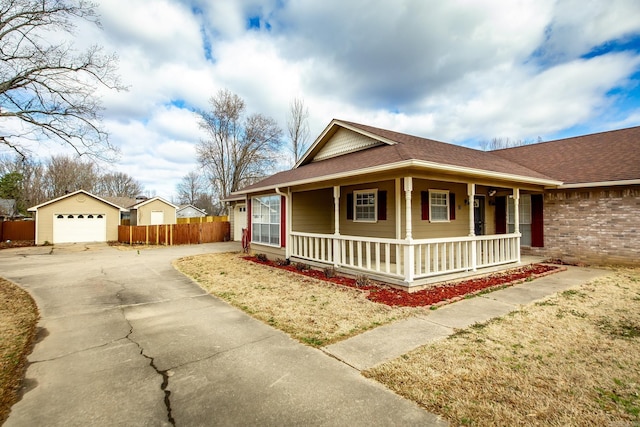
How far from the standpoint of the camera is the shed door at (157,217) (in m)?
26.2

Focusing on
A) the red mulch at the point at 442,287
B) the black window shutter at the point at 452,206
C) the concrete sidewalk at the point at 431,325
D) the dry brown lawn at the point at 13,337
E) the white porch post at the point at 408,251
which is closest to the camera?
the dry brown lawn at the point at 13,337

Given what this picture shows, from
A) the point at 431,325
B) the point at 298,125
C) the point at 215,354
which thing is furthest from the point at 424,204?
the point at 298,125

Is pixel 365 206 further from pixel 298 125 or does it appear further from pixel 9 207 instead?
pixel 9 207

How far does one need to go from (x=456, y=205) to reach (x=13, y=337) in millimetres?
11641

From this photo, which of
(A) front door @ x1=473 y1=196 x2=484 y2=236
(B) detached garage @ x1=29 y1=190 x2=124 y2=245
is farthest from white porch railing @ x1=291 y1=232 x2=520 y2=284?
(B) detached garage @ x1=29 y1=190 x2=124 y2=245

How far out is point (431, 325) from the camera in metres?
4.78

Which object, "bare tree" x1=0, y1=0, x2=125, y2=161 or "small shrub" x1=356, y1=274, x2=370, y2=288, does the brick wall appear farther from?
"bare tree" x1=0, y1=0, x2=125, y2=161

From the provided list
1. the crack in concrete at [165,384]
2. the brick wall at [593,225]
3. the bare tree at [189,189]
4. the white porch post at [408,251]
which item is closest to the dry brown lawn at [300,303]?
the white porch post at [408,251]

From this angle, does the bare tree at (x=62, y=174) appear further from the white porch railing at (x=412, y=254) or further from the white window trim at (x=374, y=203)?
the white porch railing at (x=412, y=254)

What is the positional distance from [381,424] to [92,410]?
2653 millimetres

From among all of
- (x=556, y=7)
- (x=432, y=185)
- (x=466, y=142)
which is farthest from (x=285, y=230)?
(x=466, y=142)

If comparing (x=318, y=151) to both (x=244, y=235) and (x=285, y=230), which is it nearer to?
(x=285, y=230)

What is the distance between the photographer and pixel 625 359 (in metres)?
3.55

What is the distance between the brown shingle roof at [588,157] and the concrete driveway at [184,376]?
1150 centimetres
